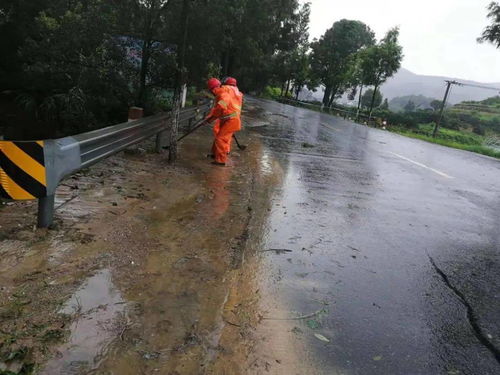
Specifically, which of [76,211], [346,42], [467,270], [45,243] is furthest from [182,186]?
[346,42]

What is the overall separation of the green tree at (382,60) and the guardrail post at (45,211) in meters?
37.3

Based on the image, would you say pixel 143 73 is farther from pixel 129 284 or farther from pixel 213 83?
pixel 129 284

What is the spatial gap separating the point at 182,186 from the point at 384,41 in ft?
125

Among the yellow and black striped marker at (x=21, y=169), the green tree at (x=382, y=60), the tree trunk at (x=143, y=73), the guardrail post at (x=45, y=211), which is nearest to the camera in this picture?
→ the yellow and black striped marker at (x=21, y=169)

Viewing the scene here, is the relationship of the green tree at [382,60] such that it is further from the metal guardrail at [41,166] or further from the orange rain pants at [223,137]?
the metal guardrail at [41,166]

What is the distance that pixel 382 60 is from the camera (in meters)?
39.2

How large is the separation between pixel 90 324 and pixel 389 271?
2.71 metres

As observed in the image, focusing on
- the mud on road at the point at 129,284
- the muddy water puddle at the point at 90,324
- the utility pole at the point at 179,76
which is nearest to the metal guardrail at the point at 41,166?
the mud on road at the point at 129,284

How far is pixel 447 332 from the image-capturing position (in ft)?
10.3

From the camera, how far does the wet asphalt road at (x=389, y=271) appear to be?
112 inches

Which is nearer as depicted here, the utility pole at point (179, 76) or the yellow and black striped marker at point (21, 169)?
the yellow and black striped marker at point (21, 169)

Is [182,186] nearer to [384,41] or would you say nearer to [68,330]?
[68,330]

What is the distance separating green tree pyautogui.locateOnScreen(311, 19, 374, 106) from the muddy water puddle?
177 feet

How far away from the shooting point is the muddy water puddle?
2.33m
